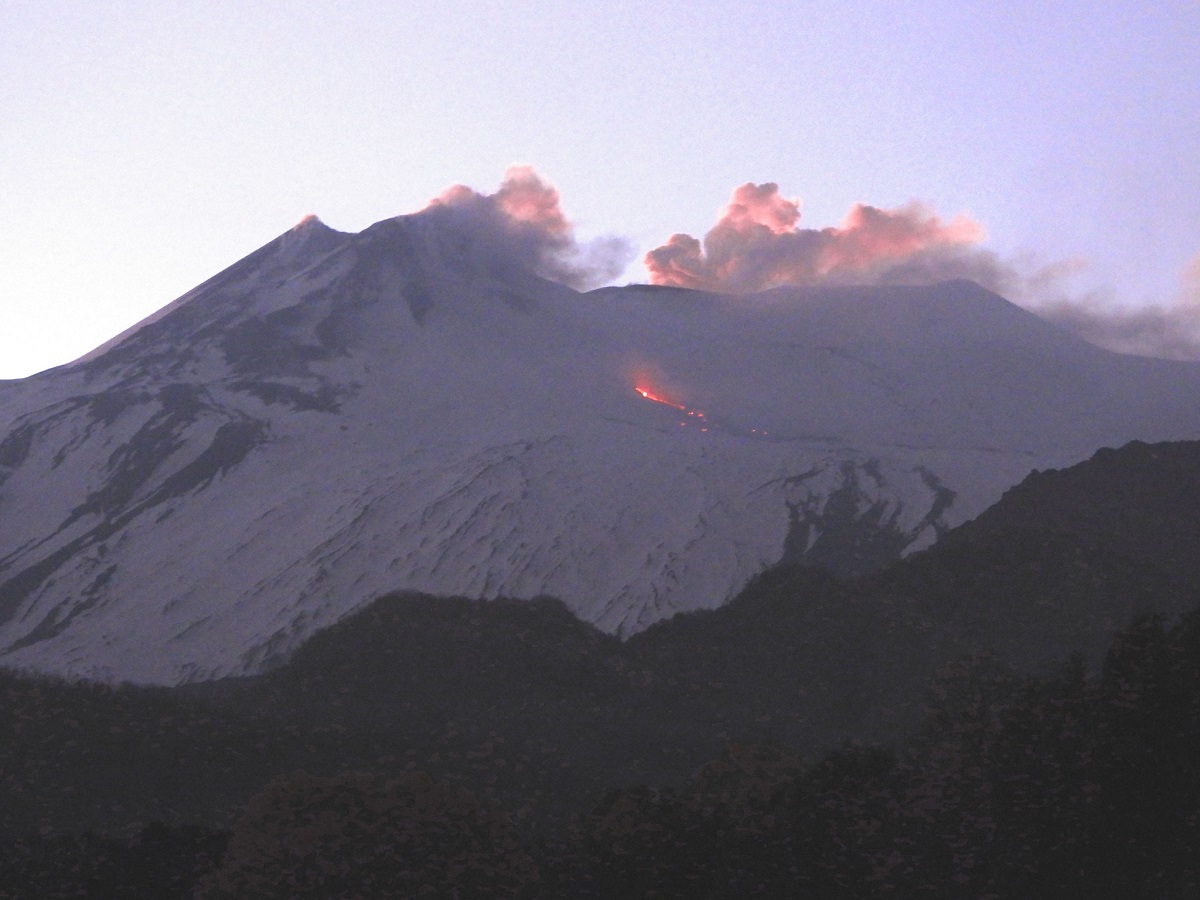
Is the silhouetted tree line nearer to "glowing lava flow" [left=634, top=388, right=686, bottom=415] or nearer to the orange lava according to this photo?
"glowing lava flow" [left=634, top=388, right=686, bottom=415]

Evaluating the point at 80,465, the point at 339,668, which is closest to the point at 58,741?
the point at 339,668

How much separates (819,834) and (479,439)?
58.5 meters

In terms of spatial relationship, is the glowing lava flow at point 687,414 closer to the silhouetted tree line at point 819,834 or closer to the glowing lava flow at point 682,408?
the glowing lava flow at point 682,408

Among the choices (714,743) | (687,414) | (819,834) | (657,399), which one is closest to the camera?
(819,834)

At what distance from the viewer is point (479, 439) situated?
252ft

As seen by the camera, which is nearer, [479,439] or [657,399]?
[479,439]

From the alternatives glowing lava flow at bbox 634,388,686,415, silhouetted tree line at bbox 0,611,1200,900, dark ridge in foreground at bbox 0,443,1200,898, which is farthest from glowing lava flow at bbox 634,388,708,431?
silhouetted tree line at bbox 0,611,1200,900

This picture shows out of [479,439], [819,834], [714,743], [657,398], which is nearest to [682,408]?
[657,398]

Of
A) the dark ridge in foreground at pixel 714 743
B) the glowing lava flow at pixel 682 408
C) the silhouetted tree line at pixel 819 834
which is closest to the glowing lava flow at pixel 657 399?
Result: the glowing lava flow at pixel 682 408

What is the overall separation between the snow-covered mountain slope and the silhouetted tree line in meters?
35.7

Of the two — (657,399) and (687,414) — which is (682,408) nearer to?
(687,414)

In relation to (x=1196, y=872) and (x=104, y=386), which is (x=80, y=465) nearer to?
(x=104, y=386)

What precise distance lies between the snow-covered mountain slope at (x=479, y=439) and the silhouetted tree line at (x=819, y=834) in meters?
35.7

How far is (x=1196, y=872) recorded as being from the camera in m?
17.1
